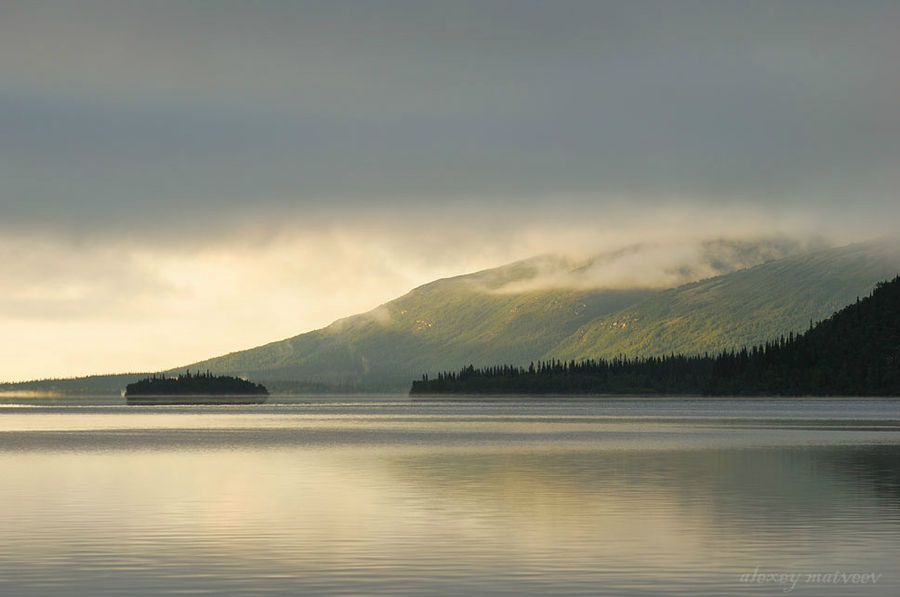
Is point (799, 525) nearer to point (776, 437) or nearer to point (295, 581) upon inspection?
point (295, 581)

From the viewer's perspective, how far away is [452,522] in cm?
5388

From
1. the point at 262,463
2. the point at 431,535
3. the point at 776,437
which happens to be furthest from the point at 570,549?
the point at 776,437

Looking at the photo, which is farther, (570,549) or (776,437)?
(776,437)

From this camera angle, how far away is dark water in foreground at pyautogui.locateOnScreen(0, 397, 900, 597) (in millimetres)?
39219

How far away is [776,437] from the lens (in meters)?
130

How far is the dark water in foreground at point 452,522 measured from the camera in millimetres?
39219

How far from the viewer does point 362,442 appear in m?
124

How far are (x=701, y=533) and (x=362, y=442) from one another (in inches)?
3016

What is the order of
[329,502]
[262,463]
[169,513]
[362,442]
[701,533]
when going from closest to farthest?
[701,533] → [169,513] → [329,502] → [262,463] → [362,442]

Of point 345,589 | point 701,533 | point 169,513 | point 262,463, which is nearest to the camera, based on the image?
point 345,589

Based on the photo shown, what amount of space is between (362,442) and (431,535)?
245 ft

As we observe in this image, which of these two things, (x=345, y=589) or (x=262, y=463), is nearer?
(x=345, y=589)

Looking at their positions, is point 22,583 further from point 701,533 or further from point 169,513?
point 701,533

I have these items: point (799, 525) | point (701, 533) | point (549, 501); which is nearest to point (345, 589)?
point (701, 533)
